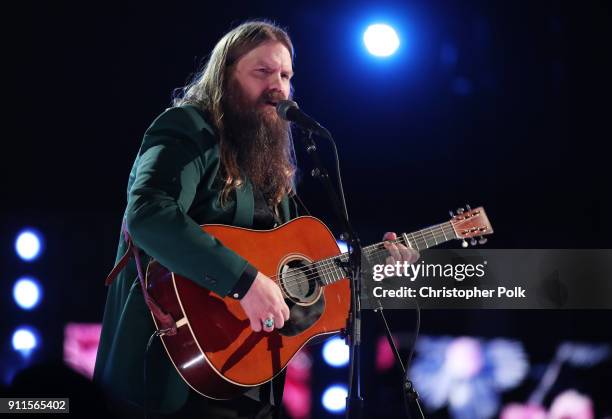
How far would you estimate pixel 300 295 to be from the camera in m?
2.70

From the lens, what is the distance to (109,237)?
4379mm

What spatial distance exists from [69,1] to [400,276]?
2742 millimetres

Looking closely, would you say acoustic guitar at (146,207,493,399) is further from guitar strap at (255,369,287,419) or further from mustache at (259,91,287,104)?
mustache at (259,91,287,104)

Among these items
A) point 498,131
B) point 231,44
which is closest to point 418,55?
point 498,131

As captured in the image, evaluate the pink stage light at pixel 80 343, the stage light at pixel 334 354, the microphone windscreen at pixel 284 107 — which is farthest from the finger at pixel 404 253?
the pink stage light at pixel 80 343

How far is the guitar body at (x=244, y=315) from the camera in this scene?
2.35m

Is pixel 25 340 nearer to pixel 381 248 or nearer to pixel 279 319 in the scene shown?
pixel 381 248

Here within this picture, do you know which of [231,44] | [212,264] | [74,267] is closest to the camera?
[212,264]

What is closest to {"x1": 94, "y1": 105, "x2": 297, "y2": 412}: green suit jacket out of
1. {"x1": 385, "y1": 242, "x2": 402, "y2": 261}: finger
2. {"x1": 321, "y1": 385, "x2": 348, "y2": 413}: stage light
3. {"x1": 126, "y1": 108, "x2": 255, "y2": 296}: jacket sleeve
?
{"x1": 126, "y1": 108, "x2": 255, "y2": 296}: jacket sleeve

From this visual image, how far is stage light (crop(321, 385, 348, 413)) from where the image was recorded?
4.59 m

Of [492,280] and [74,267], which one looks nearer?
[74,267]

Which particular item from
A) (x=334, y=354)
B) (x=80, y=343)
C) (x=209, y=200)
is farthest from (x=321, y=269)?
(x=80, y=343)

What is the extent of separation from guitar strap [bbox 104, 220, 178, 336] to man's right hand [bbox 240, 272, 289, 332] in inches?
9.7

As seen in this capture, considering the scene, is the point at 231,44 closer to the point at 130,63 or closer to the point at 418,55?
the point at 130,63
